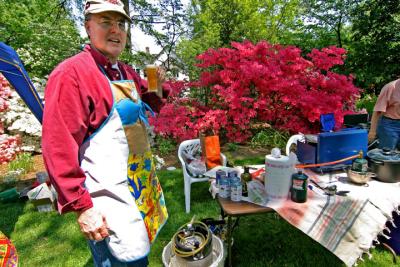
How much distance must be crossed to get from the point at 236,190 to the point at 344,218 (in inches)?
29.4

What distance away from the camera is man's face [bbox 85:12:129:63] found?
1.20 m

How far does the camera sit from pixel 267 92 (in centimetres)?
491

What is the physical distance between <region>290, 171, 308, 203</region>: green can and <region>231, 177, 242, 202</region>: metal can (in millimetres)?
370

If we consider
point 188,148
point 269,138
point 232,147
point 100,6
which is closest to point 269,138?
point 269,138

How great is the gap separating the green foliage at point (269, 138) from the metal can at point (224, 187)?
372 centimetres

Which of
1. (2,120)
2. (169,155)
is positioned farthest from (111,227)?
(2,120)

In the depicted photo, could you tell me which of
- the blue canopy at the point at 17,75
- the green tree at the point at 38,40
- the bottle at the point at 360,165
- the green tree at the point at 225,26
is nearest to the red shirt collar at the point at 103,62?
the bottle at the point at 360,165

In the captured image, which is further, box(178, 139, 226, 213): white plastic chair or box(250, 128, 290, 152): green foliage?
box(250, 128, 290, 152): green foliage

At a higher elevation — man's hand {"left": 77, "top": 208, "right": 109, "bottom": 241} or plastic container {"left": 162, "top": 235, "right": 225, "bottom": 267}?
man's hand {"left": 77, "top": 208, "right": 109, "bottom": 241}

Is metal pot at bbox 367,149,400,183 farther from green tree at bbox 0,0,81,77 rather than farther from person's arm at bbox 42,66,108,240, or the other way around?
green tree at bbox 0,0,81,77

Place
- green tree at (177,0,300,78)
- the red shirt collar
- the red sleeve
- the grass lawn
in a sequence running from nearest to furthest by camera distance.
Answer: the red sleeve
the red shirt collar
the grass lawn
green tree at (177,0,300,78)

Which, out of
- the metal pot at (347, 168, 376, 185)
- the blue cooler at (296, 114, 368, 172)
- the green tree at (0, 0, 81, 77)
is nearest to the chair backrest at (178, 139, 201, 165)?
the blue cooler at (296, 114, 368, 172)


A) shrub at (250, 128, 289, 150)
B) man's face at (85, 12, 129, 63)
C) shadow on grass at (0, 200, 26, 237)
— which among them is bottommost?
shadow on grass at (0, 200, 26, 237)

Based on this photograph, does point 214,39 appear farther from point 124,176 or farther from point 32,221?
point 124,176
